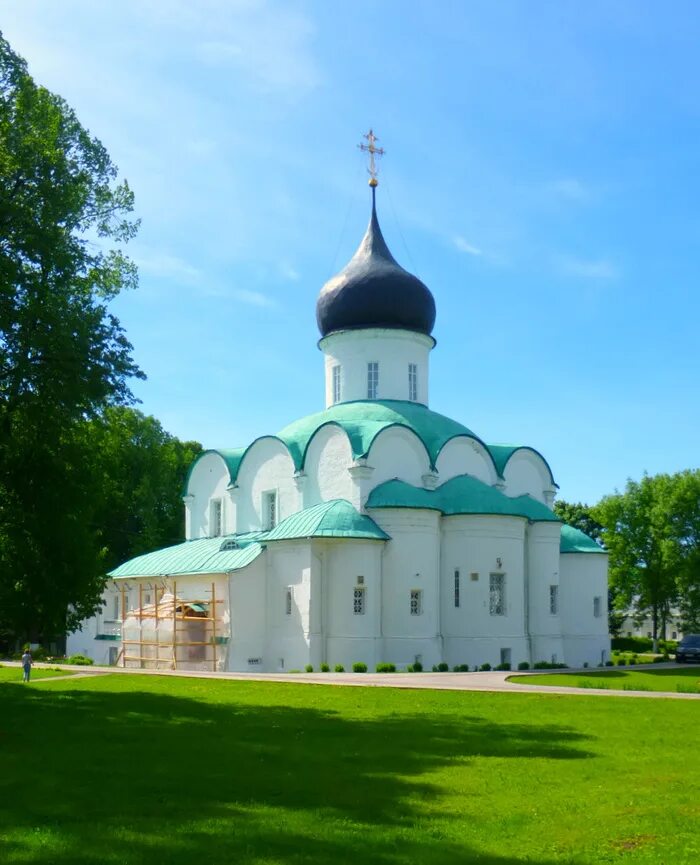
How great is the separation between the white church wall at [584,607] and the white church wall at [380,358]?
8.27 metres

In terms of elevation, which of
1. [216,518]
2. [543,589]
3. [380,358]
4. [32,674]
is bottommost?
[32,674]

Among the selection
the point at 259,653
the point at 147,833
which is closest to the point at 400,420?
the point at 259,653

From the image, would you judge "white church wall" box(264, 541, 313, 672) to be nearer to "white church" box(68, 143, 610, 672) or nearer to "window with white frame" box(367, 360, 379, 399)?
"white church" box(68, 143, 610, 672)

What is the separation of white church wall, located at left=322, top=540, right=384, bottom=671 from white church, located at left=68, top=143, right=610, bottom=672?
0.04 m

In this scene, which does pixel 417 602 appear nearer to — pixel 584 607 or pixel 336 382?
pixel 584 607

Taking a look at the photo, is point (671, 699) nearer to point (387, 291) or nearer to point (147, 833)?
point (147, 833)

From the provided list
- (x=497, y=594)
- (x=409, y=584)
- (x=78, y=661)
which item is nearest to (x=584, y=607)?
(x=497, y=594)

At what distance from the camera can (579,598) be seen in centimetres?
3588

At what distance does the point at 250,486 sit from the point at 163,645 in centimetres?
652

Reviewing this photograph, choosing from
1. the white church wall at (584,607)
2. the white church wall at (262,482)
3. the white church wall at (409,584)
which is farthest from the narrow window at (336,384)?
the white church wall at (584,607)

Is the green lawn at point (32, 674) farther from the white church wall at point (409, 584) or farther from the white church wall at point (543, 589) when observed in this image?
the white church wall at point (543, 589)

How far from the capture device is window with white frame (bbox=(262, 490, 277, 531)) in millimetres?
35219

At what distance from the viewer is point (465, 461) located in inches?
1357

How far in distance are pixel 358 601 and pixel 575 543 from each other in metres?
10.2
